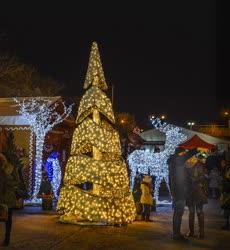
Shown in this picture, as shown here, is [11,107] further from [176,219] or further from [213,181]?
[176,219]

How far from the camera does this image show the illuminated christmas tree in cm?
1380

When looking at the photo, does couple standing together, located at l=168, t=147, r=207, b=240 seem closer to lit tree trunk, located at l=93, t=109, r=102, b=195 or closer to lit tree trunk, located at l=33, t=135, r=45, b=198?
lit tree trunk, located at l=93, t=109, r=102, b=195

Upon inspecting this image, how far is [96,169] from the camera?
14.0m

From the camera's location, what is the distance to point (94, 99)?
1452 cm

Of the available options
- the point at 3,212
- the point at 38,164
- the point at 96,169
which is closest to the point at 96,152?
the point at 96,169

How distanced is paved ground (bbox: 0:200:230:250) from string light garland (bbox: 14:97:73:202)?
6.71m

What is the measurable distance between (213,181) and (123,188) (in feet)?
44.3

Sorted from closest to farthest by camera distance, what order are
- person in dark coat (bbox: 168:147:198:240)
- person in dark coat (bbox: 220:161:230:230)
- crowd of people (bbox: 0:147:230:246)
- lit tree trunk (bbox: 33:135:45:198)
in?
crowd of people (bbox: 0:147:230:246) < person in dark coat (bbox: 168:147:198:240) < person in dark coat (bbox: 220:161:230:230) < lit tree trunk (bbox: 33:135:45:198)

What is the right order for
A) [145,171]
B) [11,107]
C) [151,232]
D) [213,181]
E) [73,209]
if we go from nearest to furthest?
1. [151,232]
2. [73,209]
3. [145,171]
4. [11,107]
5. [213,181]

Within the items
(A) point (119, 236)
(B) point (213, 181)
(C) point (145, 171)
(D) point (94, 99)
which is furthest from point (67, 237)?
(B) point (213, 181)

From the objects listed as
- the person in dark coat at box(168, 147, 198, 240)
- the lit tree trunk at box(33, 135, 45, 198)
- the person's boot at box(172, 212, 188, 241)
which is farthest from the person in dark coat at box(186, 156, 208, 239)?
the lit tree trunk at box(33, 135, 45, 198)

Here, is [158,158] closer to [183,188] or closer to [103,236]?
[103,236]

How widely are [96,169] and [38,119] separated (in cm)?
935

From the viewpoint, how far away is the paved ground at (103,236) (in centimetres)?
1027
